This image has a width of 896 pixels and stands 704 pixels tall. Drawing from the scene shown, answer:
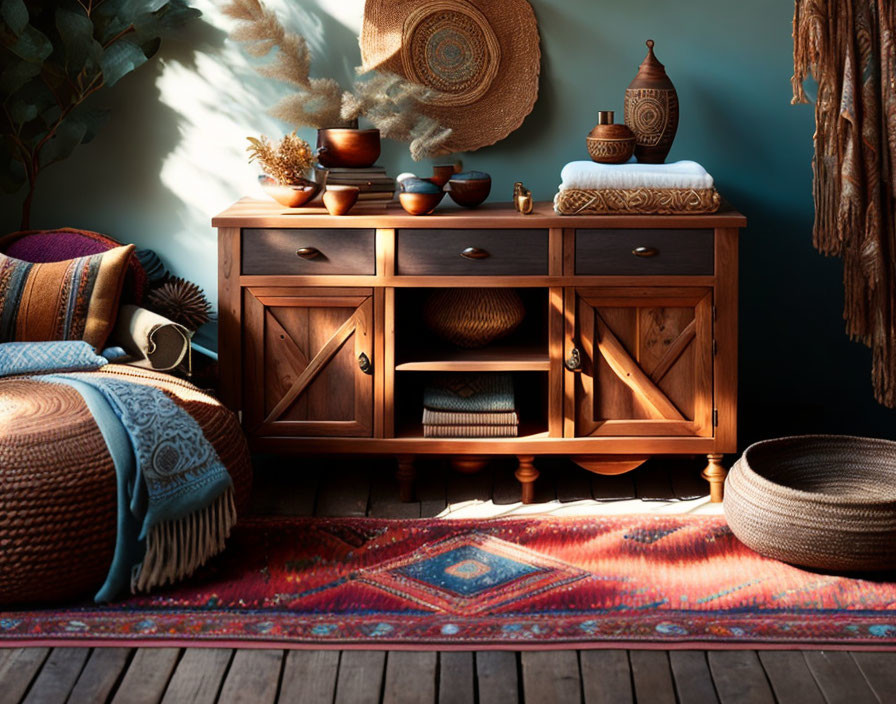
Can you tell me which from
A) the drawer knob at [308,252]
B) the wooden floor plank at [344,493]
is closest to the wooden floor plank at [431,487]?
the wooden floor plank at [344,493]

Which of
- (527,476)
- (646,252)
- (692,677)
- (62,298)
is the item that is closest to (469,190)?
(646,252)

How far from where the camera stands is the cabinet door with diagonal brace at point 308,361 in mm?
3432

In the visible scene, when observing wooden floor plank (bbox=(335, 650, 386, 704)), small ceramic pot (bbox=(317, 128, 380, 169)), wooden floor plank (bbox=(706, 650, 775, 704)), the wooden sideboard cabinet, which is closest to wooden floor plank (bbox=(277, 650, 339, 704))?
wooden floor plank (bbox=(335, 650, 386, 704))

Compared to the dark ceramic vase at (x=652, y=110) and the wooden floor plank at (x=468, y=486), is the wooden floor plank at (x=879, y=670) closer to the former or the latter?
the wooden floor plank at (x=468, y=486)

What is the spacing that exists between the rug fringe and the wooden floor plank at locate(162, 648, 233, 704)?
29cm

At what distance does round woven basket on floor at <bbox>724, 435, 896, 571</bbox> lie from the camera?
2799 millimetres

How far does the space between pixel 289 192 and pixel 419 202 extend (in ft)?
1.26

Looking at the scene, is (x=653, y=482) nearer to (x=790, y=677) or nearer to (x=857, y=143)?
(x=857, y=143)

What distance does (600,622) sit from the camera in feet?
8.64

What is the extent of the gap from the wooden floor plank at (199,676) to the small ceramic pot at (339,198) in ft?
4.46

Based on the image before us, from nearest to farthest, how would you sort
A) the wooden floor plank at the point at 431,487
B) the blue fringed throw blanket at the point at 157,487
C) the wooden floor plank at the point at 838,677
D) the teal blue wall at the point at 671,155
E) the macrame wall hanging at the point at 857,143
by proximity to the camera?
the wooden floor plank at the point at 838,677 < the blue fringed throw blanket at the point at 157,487 < the macrame wall hanging at the point at 857,143 < the wooden floor plank at the point at 431,487 < the teal blue wall at the point at 671,155

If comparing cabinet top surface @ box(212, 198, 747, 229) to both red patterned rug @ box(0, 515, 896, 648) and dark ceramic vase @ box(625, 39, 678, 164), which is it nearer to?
dark ceramic vase @ box(625, 39, 678, 164)

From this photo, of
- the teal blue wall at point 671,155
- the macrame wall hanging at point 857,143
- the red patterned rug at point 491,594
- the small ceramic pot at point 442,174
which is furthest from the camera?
the teal blue wall at point 671,155

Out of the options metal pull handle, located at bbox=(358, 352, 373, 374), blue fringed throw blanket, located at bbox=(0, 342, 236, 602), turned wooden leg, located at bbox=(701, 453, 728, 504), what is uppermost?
metal pull handle, located at bbox=(358, 352, 373, 374)
